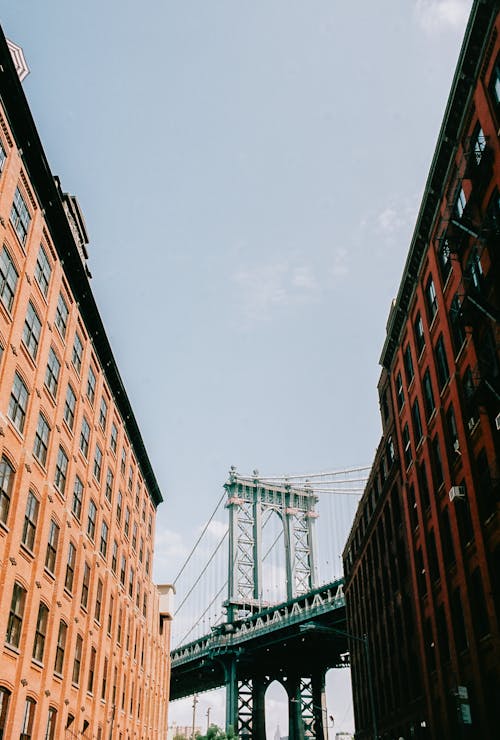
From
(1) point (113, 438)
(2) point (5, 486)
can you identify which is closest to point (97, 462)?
(1) point (113, 438)

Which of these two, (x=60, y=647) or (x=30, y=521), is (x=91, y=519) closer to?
(x=60, y=647)

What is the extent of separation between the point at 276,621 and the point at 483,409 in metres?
75.6

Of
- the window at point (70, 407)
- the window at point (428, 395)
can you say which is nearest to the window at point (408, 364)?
the window at point (428, 395)

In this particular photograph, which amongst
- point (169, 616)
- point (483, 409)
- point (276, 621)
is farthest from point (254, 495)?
point (483, 409)

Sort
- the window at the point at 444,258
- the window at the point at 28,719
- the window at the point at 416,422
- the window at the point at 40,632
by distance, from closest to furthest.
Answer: the window at the point at 28,719 < the window at the point at 40,632 < the window at the point at 444,258 < the window at the point at 416,422

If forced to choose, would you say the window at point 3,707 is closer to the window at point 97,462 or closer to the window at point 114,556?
the window at point 97,462

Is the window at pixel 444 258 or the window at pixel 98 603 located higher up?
the window at pixel 444 258

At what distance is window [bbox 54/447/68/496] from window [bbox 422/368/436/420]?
60.7 ft

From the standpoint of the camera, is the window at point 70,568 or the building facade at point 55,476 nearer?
the building facade at point 55,476

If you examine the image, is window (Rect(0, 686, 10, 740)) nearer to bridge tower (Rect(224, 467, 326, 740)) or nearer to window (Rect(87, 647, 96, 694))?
window (Rect(87, 647, 96, 694))

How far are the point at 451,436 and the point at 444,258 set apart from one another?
345 inches

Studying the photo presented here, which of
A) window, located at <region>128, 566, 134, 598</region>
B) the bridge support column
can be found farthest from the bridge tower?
window, located at <region>128, 566, 134, 598</region>

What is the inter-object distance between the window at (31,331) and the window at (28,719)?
1296 cm

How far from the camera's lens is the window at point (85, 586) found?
35875 millimetres
